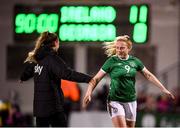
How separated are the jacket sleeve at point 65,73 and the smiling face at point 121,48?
2.30ft

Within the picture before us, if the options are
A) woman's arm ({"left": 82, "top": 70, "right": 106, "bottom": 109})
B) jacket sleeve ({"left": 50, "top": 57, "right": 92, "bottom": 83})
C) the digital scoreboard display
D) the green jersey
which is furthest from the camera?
the digital scoreboard display

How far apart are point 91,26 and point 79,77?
3966mm

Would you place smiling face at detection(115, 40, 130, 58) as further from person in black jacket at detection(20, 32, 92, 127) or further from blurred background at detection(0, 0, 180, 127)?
blurred background at detection(0, 0, 180, 127)

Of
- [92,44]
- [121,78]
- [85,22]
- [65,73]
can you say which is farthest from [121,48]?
[92,44]

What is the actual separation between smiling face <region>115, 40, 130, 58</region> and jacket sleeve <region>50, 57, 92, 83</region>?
2.30 feet

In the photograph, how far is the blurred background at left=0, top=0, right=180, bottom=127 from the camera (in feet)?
38.3

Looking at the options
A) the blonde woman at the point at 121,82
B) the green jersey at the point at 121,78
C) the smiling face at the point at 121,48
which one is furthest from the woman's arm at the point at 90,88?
the smiling face at the point at 121,48

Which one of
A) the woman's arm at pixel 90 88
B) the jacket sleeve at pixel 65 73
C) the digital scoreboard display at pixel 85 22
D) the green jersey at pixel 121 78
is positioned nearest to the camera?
the jacket sleeve at pixel 65 73

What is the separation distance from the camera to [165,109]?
15609 mm

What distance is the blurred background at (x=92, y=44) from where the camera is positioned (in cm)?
1168

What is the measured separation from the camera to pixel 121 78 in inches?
324

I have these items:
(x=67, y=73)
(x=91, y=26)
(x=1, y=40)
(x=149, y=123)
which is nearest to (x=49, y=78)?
(x=67, y=73)

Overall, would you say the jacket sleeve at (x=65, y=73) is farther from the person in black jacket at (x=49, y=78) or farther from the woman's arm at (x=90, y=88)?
the woman's arm at (x=90, y=88)

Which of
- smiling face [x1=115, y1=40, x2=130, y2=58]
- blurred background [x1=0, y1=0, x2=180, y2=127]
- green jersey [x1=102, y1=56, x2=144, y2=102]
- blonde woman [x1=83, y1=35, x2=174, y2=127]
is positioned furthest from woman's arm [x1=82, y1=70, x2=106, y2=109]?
blurred background [x1=0, y1=0, x2=180, y2=127]
